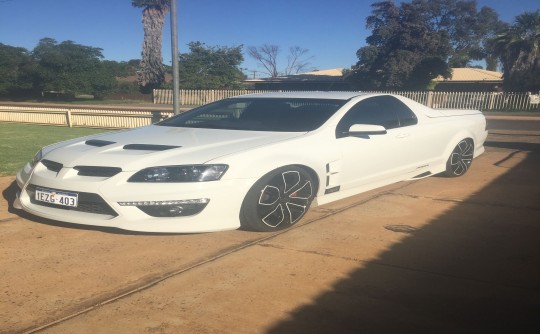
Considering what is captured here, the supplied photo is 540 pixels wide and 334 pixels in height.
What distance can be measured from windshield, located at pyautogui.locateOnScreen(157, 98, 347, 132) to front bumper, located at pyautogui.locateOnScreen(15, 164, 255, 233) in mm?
1090

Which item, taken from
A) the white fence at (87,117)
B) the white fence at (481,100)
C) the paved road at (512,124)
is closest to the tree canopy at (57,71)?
the white fence at (481,100)

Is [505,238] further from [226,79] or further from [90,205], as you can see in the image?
[226,79]

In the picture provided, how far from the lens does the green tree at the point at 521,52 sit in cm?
2988

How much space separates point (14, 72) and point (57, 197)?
4908 cm

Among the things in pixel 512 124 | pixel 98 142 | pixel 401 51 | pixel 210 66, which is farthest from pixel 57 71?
pixel 98 142

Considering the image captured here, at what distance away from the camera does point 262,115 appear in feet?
16.1

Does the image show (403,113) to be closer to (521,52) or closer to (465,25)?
(521,52)

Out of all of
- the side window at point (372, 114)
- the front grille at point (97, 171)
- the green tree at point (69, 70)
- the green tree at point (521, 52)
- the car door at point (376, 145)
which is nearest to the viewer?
the front grille at point (97, 171)

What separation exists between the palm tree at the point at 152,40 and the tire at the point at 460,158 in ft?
133

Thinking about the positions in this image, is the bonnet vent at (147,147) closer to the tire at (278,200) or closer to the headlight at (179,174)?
the headlight at (179,174)

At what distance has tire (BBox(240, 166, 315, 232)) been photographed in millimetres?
3775

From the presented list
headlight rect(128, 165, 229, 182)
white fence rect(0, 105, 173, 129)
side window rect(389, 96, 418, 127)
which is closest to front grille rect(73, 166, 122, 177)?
headlight rect(128, 165, 229, 182)

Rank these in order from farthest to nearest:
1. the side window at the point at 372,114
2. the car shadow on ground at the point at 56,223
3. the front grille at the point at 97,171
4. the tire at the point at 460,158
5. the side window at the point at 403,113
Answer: the tire at the point at 460,158
the side window at the point at 403,113
the side window at the point at 372,114
the car shadow on ground at the point at 56,223
the front grille at the point at 97,171

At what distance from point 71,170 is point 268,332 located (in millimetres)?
2257
